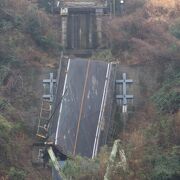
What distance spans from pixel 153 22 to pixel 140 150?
866 cm

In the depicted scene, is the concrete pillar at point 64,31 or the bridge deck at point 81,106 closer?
the bridge deck at point 81,106

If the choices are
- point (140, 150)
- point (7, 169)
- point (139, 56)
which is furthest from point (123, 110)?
point (7, 169)

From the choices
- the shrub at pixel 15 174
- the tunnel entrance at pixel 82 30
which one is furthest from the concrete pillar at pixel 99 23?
the shrub at pixel 15 174

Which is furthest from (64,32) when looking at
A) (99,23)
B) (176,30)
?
(176,30)

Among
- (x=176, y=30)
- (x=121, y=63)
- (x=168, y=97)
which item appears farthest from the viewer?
(x=176, y=30)

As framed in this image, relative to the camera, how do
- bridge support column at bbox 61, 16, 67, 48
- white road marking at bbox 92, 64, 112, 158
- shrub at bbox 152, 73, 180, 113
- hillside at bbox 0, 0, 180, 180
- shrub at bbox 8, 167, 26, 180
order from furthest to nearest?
bridge support column at bbox 61, 16, 67, 48
white road marking at bbox 92, 64, 112, 158
shrub at bbox 152, 73, 180, 113
hillside at bbox 0, 0, 180, 180
shrub at bbox 8, 167, 26, 180

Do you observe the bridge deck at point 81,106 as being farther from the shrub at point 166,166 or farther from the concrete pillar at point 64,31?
the concrete pillar at point 64,31

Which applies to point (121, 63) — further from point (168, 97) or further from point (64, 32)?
point (168, 97)

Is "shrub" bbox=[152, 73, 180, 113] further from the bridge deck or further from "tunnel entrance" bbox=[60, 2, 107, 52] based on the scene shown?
"tunnel entrance" bbox=[60, 2, 107, 52]

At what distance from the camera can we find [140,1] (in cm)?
2619

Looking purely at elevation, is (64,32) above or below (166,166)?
above

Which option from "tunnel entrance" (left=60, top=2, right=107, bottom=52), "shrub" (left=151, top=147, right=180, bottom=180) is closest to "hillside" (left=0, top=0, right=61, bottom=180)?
"tunnel entrance" (left=60, top=2, right=107, bottom=52)

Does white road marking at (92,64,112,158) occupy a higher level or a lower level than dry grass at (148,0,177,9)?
lower

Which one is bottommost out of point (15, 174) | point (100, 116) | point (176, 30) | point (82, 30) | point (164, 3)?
point (15, 174)
